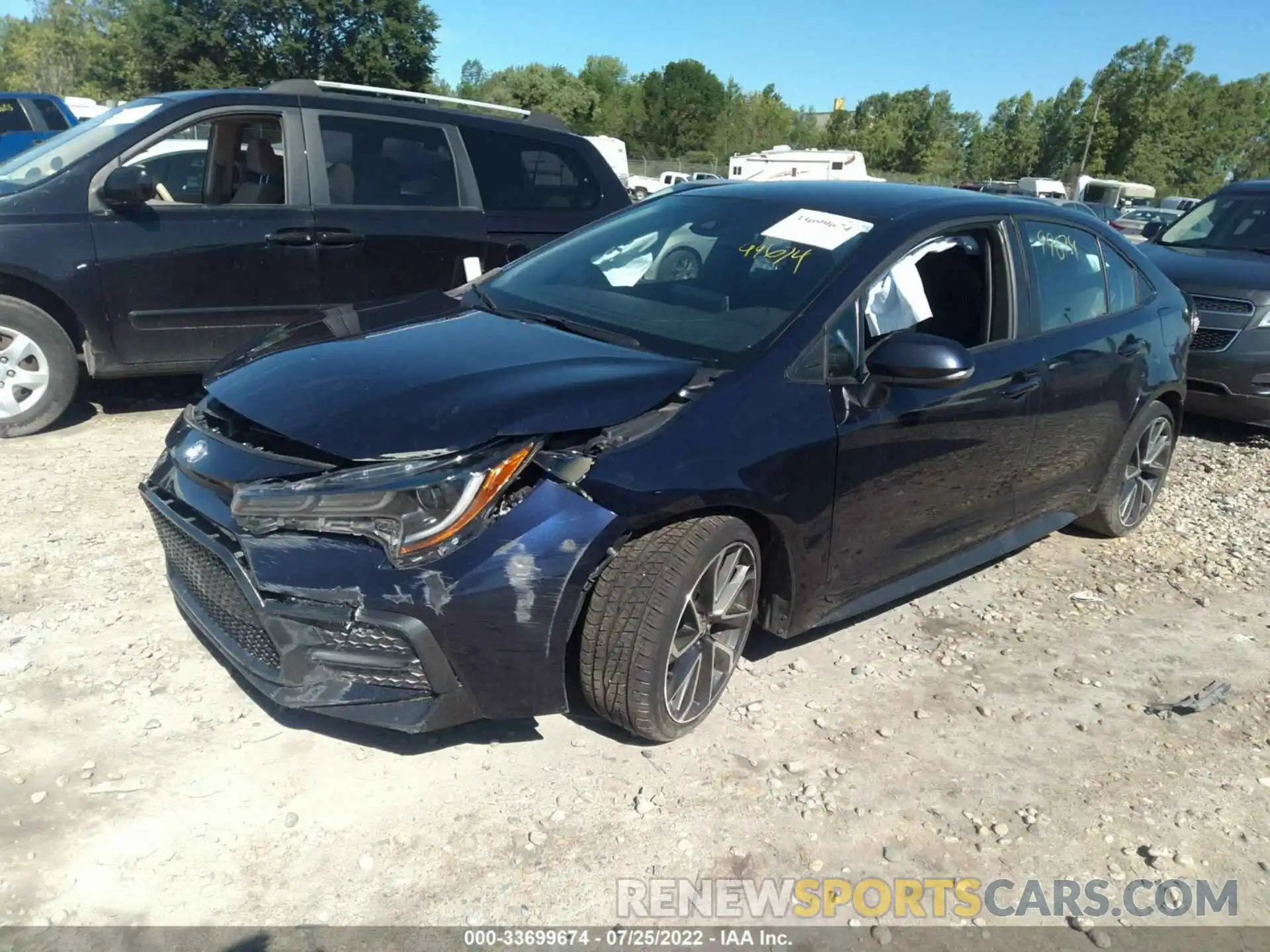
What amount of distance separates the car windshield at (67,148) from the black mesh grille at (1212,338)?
6959 millimetres

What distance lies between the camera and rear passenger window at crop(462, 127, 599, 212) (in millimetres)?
6367

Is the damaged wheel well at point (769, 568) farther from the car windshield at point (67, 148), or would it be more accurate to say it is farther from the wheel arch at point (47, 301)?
the car windshield at point (67, 148)

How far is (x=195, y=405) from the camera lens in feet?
10.2

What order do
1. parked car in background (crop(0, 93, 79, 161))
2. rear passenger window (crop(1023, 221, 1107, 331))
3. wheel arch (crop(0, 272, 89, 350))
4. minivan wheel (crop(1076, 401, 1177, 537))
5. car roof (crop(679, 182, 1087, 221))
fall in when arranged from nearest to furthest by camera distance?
car roof (crop(679, 182, 1087, 221)), rear passenger window (crop(1023, 221, 1107, 331)), minivan wheel (crop(1076, 401, 1177, 537)), wheel arch (crop(0, 272, 89, 350)), parked car in background (crop(0, 93, 79, 161))

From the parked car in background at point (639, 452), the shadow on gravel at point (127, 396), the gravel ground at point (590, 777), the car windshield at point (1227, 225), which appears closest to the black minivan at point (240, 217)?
the shadow on gravel at point (127, 396)

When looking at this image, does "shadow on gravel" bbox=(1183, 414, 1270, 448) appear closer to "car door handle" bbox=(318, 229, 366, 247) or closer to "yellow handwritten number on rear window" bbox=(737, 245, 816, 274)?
"yellow handwritten number on rear window" bbox=(737, 245, 816, 274)

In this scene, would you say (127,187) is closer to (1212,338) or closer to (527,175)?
(527,175)

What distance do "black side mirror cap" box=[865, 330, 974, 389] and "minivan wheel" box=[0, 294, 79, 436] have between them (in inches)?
170

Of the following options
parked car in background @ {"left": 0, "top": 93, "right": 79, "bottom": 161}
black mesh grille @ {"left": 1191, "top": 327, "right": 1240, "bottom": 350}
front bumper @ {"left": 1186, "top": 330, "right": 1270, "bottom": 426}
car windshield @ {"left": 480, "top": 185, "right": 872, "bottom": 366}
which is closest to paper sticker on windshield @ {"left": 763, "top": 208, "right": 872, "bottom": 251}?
car windshield @ {"left": 480, "top": 185, "right": 872, "bottom": 366}

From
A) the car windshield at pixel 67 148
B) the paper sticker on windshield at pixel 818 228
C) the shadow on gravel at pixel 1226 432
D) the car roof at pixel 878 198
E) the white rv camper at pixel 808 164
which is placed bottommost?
the shadow on gravel at pixel 1226 432

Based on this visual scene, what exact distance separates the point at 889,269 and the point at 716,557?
127cm

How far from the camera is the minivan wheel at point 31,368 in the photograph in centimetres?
507

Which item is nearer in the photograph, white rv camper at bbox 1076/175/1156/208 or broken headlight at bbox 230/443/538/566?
broken headlight at bbox 230/443/538/566

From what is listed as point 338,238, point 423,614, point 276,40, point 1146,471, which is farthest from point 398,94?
point 276,40
